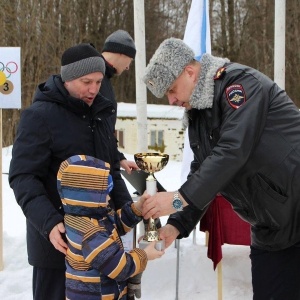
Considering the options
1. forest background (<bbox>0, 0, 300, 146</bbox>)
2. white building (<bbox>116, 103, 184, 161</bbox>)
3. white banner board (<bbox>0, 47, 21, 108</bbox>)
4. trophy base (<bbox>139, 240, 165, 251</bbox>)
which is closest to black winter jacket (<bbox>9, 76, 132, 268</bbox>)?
trophy base (<bbox>139, 240, 165, 251</bbox>)

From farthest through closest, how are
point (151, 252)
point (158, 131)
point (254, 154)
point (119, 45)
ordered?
point (158, 131)
point (119, 45)
point (151, 252)
point (254, 154)

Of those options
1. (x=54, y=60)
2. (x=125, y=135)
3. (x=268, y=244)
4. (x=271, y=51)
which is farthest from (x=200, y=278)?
(x=271, y=51)

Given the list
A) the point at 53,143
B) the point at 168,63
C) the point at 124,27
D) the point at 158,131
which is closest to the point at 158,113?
the point at 158,131

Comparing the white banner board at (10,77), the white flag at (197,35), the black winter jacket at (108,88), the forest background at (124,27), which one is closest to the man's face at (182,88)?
the black winter jacket at (108,88)

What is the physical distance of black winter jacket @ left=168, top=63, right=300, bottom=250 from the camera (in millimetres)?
1792

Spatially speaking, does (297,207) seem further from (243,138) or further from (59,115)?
(59,115)

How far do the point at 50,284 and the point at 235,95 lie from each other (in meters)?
1.19

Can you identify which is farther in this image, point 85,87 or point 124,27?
point 124,27

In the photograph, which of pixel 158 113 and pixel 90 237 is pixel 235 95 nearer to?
pixel 90 237

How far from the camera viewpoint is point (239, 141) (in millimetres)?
1772

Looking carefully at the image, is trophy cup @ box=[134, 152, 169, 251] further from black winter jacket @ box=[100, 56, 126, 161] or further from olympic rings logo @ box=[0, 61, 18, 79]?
olympic rings logo @ box=[0, 61, 18, 79]

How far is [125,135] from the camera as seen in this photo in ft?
34.2

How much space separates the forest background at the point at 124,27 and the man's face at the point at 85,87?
32.2ft

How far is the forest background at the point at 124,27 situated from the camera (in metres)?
13.8
